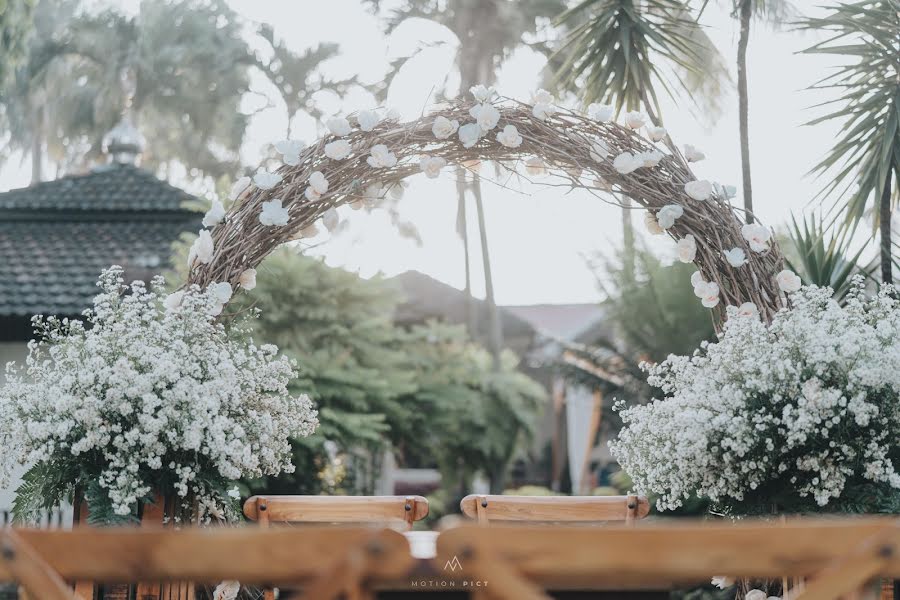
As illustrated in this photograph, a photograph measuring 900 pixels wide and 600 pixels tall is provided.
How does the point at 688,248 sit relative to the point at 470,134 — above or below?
below

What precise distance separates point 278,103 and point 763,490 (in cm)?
2088

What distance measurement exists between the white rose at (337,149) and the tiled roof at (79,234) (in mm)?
6204

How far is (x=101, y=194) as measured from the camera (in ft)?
39.5

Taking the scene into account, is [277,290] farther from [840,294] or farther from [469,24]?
[469,24]

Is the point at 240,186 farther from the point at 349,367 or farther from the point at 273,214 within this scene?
the point at 349,367

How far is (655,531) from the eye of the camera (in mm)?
1429

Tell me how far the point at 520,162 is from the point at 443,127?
437mm

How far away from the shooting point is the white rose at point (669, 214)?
13.3ft

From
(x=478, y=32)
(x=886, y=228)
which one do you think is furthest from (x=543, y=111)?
(x=478, y=32)

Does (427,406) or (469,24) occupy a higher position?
(469,24)

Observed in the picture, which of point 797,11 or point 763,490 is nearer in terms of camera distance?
point 763,490

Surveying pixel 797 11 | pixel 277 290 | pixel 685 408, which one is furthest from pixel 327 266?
pixel 797 11

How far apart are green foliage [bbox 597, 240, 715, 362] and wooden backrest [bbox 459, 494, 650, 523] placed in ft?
18.6

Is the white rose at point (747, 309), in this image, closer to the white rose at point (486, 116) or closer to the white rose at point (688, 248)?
the white rose at point (688, 248)
